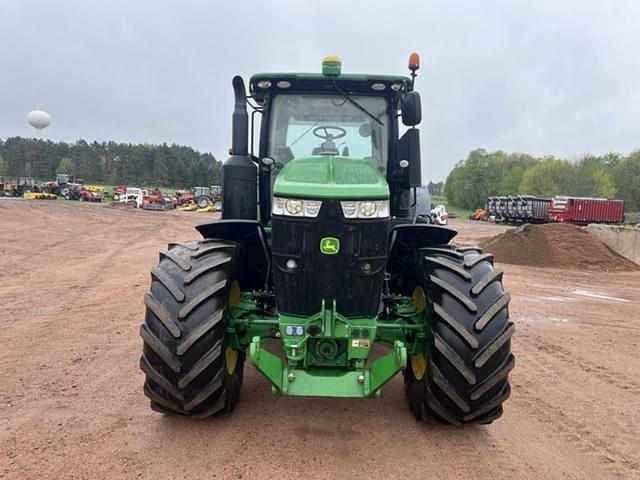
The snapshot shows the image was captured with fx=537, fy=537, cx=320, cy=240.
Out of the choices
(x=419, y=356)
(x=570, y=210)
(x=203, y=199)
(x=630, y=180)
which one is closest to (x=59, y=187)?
(x=203, y=199)

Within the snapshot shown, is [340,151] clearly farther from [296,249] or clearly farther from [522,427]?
[522,427]

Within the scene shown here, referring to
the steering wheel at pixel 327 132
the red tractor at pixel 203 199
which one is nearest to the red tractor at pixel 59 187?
the red tractor at pixel 203 199

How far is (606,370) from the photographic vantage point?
5.73m

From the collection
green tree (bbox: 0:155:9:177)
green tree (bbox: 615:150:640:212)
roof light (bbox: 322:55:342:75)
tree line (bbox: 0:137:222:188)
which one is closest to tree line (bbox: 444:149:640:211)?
green tree (bbox: 615:150:640:212)

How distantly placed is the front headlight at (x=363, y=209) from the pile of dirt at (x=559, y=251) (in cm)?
1374

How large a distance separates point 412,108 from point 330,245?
5.33ft

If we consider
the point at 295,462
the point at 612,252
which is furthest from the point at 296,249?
the point at 612,252

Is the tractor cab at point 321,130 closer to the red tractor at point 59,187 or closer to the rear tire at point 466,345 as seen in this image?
the rear tire at point 466,345

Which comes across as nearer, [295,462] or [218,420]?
[295,462]

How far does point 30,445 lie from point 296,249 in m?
2.16

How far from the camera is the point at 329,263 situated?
138 inches

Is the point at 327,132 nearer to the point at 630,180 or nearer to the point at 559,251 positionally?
the point at 559,251

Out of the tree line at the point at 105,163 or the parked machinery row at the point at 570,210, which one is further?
the tree line at the point at 105,163

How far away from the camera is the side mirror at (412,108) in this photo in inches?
174
